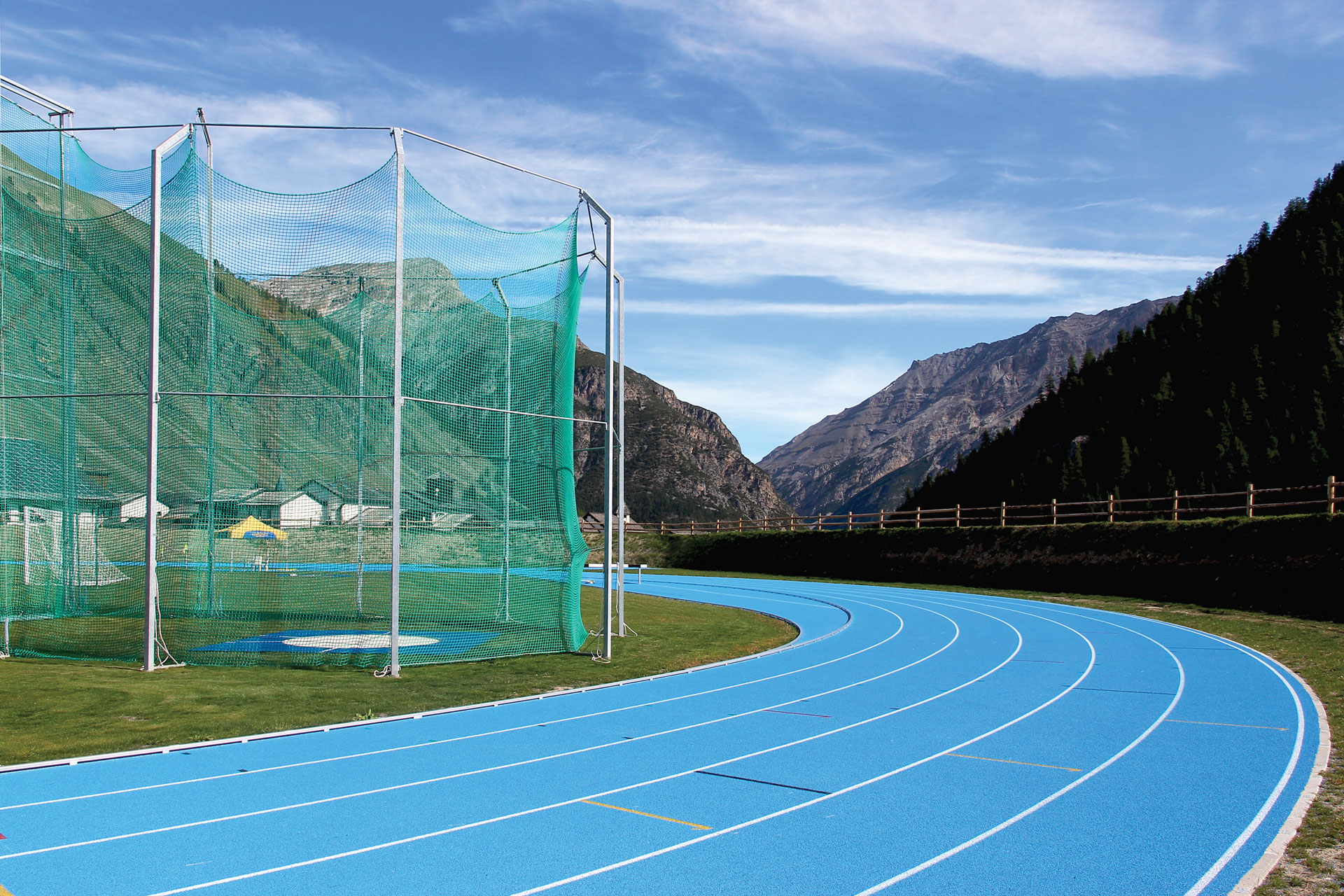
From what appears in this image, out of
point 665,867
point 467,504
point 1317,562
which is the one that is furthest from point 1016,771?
point 1317,562

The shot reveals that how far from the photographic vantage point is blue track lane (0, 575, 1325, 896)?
5102 millimetres

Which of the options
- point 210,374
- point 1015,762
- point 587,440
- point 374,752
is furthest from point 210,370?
point 587,440

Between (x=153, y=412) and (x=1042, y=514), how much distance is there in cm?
2786

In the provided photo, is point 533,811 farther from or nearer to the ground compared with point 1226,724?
farther from the ground

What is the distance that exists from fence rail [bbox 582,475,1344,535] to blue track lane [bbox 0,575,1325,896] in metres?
15.5

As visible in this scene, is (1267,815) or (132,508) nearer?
(1267,815)

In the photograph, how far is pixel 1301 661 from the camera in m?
14.0

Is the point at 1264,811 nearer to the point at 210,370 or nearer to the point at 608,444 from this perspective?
the point at 608,444

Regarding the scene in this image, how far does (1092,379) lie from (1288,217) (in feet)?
108

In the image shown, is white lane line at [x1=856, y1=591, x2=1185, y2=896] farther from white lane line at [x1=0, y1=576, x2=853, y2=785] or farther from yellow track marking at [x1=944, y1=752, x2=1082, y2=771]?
white lane line at [x1=0, y1=576, x2=853, y2=785]

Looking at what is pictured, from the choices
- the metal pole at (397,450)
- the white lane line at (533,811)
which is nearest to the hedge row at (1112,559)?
the white lane line at (533,811)

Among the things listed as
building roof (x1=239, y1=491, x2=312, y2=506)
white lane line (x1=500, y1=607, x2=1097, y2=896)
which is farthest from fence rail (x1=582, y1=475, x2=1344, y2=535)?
building roof (x1=239, y1=491, x2=312, y2=506)

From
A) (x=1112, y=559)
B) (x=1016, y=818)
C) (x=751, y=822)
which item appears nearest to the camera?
(x=751, y=822)

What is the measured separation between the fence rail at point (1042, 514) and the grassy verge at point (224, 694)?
59.0ft
